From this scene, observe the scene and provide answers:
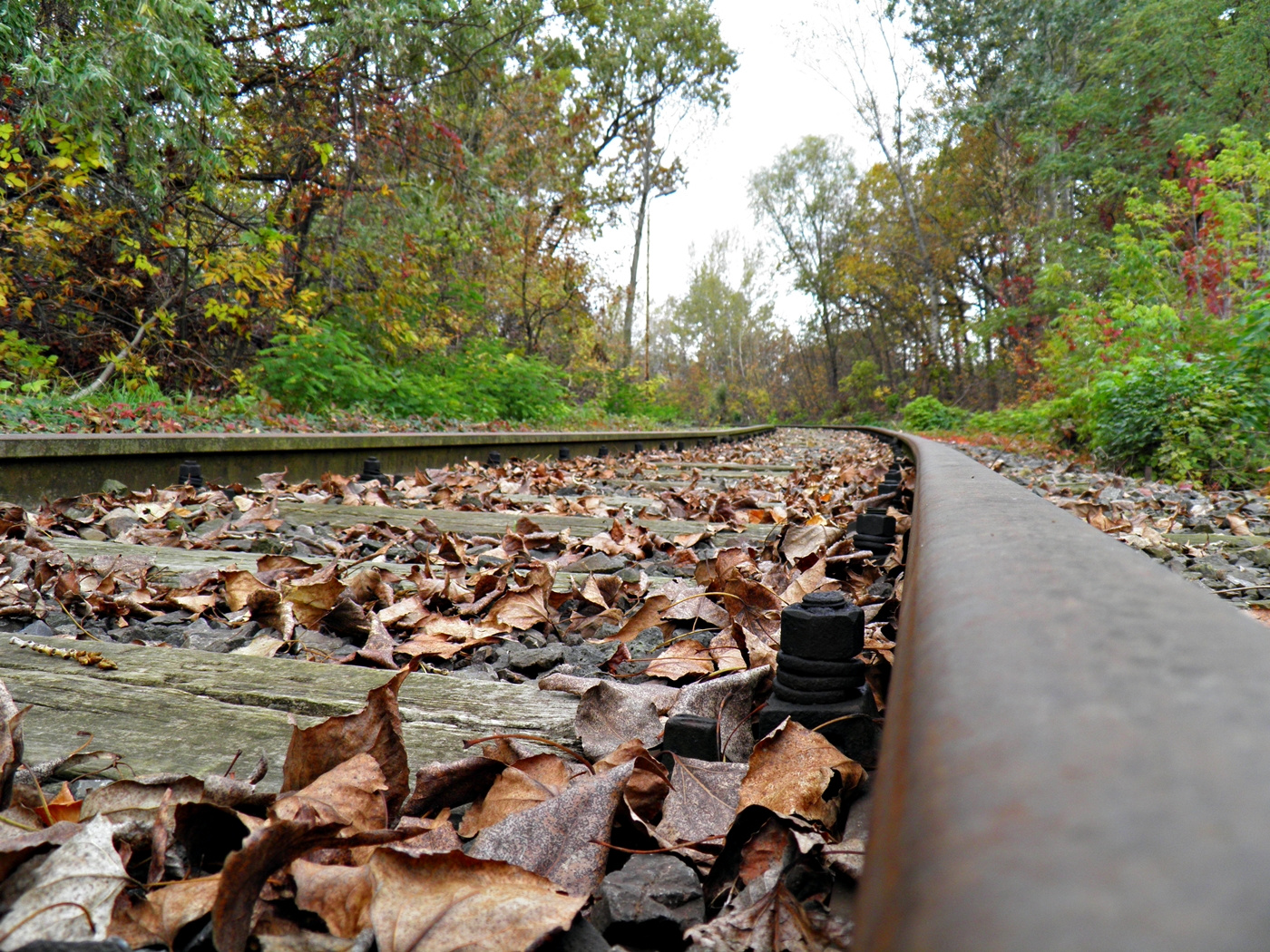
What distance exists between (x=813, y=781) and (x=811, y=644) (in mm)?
174

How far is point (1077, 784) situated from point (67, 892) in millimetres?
833

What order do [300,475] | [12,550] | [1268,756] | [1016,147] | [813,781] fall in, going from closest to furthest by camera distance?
[1268,756] < [813,781] < [12,550] < [300,475] < [1016,147]

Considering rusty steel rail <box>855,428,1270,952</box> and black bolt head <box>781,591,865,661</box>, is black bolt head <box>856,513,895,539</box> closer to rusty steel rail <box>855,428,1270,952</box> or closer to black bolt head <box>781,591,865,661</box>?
black bolt head <box>781,591,865,661</box>

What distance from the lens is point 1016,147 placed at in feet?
85.8

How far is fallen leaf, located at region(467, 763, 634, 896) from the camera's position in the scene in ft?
2.61

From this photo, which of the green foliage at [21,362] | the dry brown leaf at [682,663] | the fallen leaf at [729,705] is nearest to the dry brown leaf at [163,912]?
the fallen leaf at [729,705]

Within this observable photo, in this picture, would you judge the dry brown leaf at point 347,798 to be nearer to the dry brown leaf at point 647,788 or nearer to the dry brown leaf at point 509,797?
the dry brown leaf at point 509,797

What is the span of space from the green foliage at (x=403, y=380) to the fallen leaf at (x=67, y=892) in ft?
27.4

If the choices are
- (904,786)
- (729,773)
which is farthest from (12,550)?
(904,786)

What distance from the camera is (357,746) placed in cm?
97

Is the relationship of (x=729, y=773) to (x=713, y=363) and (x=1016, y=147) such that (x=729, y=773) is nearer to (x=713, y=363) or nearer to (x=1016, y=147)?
(x=1016, y=147)

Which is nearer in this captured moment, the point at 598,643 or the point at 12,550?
the point at 598,643

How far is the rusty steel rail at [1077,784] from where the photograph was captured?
199 millimetres

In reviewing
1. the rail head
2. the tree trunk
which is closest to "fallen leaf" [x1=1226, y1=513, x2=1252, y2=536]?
the rail head
